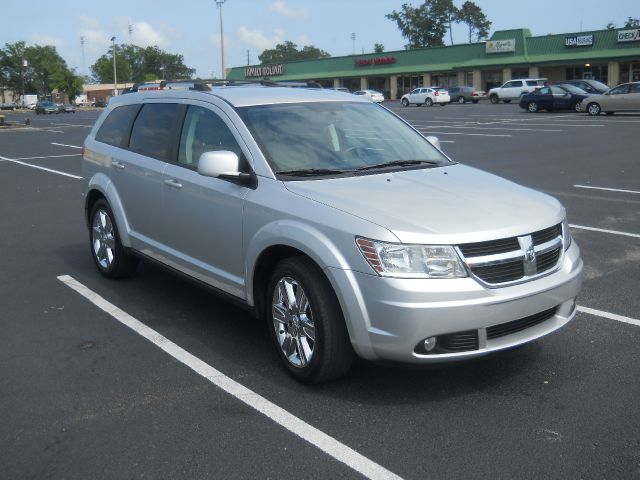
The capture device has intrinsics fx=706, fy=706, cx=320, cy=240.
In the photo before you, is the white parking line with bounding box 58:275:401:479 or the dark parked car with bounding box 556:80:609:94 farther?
the dark parked car with bounding box 556:80:609:94

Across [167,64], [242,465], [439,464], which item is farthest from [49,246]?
[167,64]

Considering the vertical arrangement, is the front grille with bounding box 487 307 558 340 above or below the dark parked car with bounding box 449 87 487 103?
below

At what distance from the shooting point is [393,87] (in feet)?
238

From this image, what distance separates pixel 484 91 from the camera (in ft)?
210

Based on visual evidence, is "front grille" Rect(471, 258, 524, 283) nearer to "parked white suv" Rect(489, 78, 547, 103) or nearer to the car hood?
the car hood

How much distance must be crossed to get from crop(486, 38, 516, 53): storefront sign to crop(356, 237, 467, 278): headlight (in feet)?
200

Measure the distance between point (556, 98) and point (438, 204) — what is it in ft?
110

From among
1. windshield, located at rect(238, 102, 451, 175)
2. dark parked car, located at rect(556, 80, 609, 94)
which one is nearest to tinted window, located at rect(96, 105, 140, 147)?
windshield, located at rect(238, 102, 451, 175)

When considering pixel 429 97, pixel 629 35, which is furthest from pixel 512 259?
pixel 629 35

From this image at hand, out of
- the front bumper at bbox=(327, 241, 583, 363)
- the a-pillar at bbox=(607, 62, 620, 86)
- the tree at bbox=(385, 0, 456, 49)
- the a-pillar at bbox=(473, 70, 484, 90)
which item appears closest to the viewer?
the front bumper at bbox=(327, 241, 583, 363)

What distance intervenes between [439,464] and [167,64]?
169127 millimetres

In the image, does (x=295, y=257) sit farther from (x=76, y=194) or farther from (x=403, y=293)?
(x=76, y=194)

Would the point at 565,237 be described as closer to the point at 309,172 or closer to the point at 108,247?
the point at 309,172

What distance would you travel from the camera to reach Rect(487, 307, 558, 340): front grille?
A: 3.93 metres
